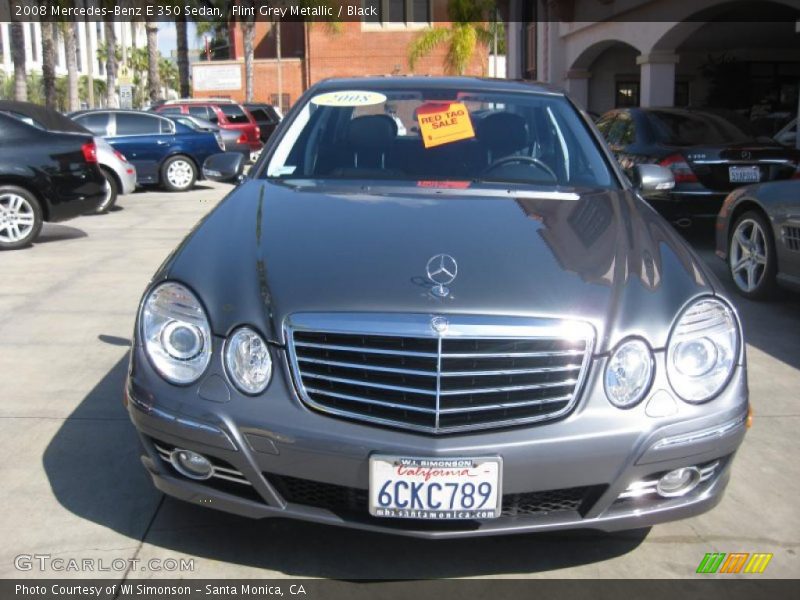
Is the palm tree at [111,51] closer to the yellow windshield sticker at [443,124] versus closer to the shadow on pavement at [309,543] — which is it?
the yellow windshield sticker at [443,124]

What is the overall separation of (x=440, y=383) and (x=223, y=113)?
20810mm

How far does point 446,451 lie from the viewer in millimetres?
2656

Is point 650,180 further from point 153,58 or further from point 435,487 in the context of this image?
point 153,58

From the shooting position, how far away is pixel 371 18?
5322 centimetres

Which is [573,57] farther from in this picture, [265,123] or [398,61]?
[398,61]

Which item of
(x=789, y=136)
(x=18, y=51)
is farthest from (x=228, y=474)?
(x=18, y=51)

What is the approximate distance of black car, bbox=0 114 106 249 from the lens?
31.0 feet

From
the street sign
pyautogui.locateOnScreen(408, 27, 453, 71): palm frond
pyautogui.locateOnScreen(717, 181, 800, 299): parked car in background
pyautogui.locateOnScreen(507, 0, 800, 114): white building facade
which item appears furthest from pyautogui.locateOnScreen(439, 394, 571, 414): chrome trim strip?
pyautogui.locateOnScreen(408, 27, 453, 71): palm frond

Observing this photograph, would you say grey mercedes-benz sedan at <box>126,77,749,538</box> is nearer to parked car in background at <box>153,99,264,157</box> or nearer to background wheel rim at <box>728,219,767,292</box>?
background wheel rim at <box>728,219,767,292</box>

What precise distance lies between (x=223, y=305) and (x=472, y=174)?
65.4 inches

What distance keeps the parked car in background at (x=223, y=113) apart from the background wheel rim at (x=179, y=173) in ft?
15.7

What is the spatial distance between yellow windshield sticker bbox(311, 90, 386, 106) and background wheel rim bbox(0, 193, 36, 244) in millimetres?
5935

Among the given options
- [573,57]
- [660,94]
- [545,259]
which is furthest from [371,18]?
[545,259]

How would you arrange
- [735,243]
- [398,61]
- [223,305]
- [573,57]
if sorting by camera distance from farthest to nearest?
[398,61] < [573,57] < [735,243] < [223,305]
